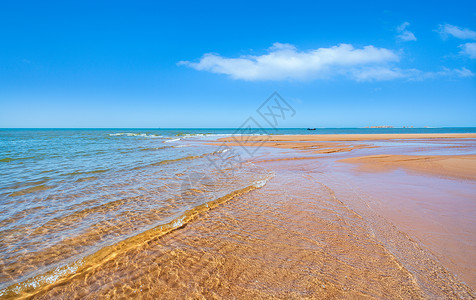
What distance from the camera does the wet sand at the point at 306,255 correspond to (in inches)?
104

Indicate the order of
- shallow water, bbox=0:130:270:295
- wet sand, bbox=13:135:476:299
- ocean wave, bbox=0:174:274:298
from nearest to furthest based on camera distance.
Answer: wet sand, bbox=13:135:476:299 < ocean wave, bbox=0:174:274:298 < shallow water, bbox=0:130:270:295

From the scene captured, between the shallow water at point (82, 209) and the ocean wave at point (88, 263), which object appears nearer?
the ocean wave at point (88, 263)

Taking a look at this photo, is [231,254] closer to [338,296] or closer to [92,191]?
[338,296]

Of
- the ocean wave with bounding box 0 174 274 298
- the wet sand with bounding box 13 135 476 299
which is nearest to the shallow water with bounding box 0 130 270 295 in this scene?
the ocean wave with bounding box 0 174 274 298

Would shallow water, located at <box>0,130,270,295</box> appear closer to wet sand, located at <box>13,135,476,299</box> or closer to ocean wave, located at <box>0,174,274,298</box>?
ocean wave, located at <box>0,174,274,298</box>

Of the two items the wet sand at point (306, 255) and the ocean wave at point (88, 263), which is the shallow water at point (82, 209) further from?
the wet sand at point (306, 255)

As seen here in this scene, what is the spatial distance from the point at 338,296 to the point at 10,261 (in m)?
4.71

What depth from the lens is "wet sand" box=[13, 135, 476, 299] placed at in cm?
265

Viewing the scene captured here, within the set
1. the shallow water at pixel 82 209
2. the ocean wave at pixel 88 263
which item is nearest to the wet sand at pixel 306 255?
the ocean wave at pixel 88 263

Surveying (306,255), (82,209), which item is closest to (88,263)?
(82,209)

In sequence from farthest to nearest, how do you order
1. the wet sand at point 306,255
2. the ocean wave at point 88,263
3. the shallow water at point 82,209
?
the shallow water at point 82,209 < the ocean wave at point 88,263 < the wet sand at point 306,255

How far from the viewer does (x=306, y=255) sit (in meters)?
3.35

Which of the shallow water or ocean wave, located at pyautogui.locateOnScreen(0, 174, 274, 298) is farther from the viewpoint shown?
the shallow water

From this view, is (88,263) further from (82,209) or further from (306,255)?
(306,255)
